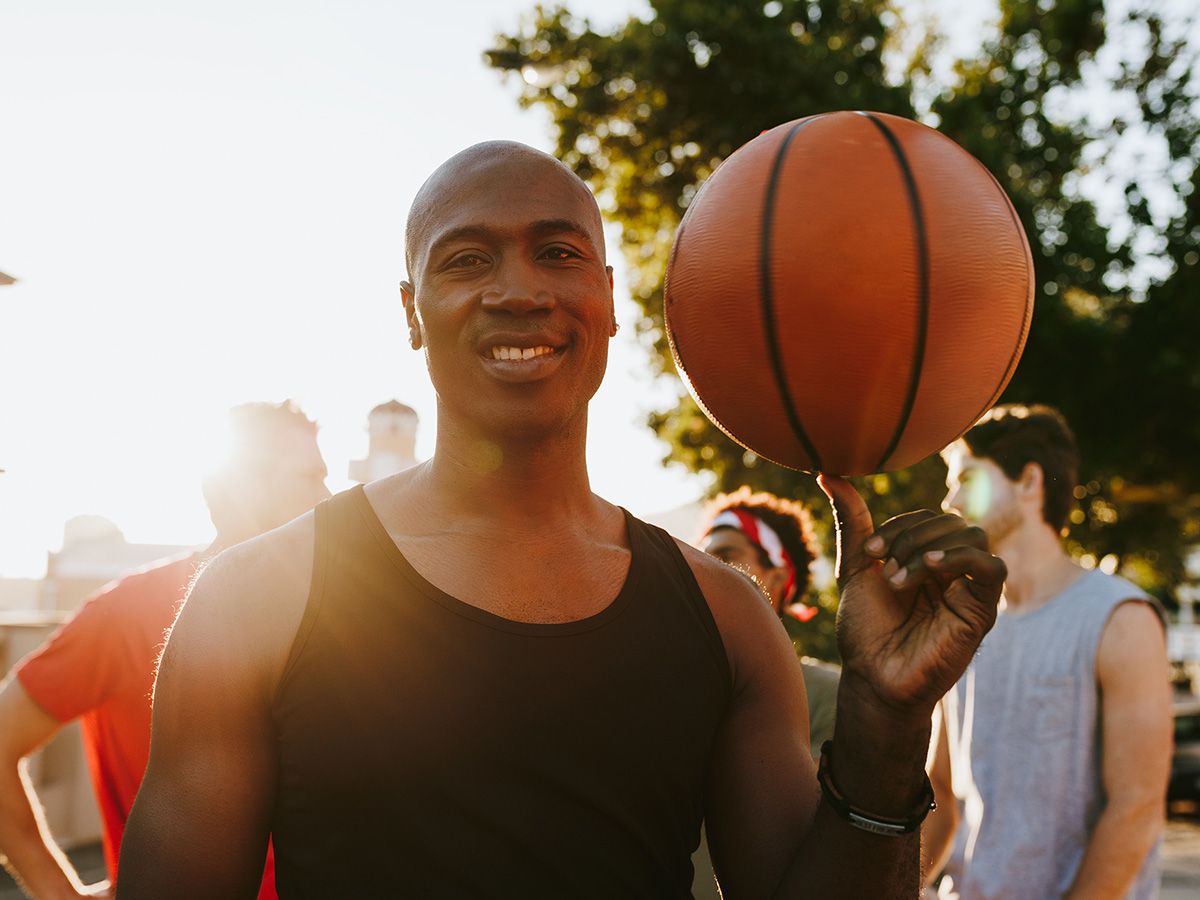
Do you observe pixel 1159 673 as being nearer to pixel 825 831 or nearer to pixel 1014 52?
pixel 825 831

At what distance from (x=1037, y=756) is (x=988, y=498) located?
33.0 inches

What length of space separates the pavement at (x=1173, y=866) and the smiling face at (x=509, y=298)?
932cm

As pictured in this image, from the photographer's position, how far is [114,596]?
3732 mm

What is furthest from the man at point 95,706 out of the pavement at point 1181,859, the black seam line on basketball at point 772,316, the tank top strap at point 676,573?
the pavement at point 1181,859

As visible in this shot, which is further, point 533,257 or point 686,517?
point 686,517

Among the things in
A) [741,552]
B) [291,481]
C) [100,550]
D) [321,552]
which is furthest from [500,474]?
[100,550]

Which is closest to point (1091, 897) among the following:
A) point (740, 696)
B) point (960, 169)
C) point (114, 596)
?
point (740, 696)

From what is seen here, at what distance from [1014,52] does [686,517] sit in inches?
516

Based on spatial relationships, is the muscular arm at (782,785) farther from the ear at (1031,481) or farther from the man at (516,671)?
the ear at (1031,481)

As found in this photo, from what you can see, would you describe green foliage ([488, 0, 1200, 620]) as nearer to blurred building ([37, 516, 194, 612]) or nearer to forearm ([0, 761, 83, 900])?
A: forearm ([0, 761, 83, 900])

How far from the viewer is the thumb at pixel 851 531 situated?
6.77 feet

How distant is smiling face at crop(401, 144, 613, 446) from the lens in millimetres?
2186

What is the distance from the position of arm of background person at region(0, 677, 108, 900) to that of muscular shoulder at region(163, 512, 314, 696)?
188cm

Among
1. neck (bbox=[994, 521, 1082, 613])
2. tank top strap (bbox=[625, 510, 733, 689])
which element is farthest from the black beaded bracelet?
neck (bbox=[994, 521, 1082, 613])
